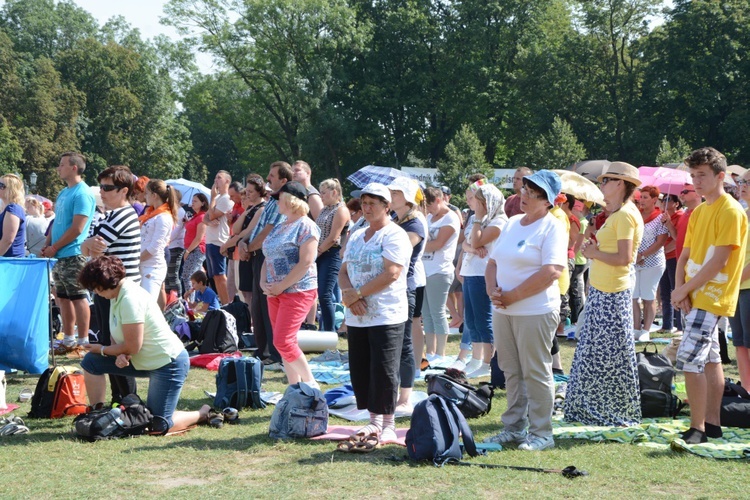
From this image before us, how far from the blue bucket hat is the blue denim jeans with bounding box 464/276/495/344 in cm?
248

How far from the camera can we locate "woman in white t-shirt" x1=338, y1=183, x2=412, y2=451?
5.38 metres

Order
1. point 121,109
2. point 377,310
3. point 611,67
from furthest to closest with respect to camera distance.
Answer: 1. point 121,109
2. point 611,67
3. point 377,310

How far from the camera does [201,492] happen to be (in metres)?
4.50

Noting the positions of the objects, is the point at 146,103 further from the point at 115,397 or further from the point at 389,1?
the point at 115,397

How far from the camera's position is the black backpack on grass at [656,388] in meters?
6.25

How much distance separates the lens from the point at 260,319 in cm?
827

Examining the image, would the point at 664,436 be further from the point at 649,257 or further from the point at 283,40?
the point at 283,40

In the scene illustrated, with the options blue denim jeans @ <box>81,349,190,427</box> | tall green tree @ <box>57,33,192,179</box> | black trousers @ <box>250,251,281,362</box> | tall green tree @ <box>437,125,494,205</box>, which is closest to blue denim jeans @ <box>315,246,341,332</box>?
black trousers @ <box>250,251,281,362</box>

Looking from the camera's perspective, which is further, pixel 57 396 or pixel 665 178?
pixel 665 178

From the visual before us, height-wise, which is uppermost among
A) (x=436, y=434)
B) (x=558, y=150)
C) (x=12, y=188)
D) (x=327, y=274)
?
(x=558, y=150)

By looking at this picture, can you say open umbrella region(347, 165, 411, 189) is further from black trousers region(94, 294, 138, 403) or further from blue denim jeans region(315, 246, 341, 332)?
black trousers region(94, 294, 138, 403)

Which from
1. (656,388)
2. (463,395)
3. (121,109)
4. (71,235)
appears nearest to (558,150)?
(121,109)

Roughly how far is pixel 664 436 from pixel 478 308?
248 cm

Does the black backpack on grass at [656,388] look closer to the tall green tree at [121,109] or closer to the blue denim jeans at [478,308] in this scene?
the blue denim jeans at [478,308]
